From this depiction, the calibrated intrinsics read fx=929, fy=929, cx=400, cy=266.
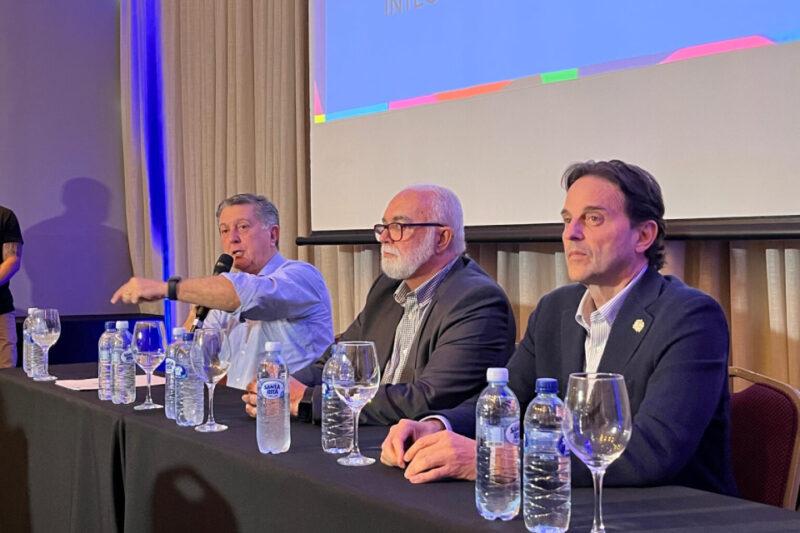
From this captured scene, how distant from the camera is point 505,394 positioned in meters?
1.30

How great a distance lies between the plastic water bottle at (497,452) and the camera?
121cm

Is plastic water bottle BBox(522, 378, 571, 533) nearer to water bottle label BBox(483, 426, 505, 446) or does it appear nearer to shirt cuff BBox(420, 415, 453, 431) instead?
water bottle label BBox(483, 426, 505, 446)

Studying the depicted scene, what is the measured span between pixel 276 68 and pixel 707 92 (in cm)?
253

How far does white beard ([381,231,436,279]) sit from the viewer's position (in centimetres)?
236

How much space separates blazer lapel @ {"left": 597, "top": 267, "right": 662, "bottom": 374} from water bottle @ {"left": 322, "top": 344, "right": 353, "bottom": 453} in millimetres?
489

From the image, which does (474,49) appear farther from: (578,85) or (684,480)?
(684,480)

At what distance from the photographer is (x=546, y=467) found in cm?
118

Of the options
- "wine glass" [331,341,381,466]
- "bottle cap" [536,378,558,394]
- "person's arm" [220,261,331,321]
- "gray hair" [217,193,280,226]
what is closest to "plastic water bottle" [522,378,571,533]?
"bottle cap" [536,378,558,394]

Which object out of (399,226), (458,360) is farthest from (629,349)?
(399,226)

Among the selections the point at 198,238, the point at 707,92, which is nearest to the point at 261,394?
the point at 707,92

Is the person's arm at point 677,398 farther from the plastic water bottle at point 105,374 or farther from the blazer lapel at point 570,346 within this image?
the plastic water bottle at point 105,374

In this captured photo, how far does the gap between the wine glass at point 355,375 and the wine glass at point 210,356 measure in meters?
0.34

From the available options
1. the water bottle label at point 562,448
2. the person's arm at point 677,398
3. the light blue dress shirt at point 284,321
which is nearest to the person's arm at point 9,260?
the light blue dress shirt at point 284,321

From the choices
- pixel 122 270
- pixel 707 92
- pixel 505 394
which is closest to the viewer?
pixel 505 394
